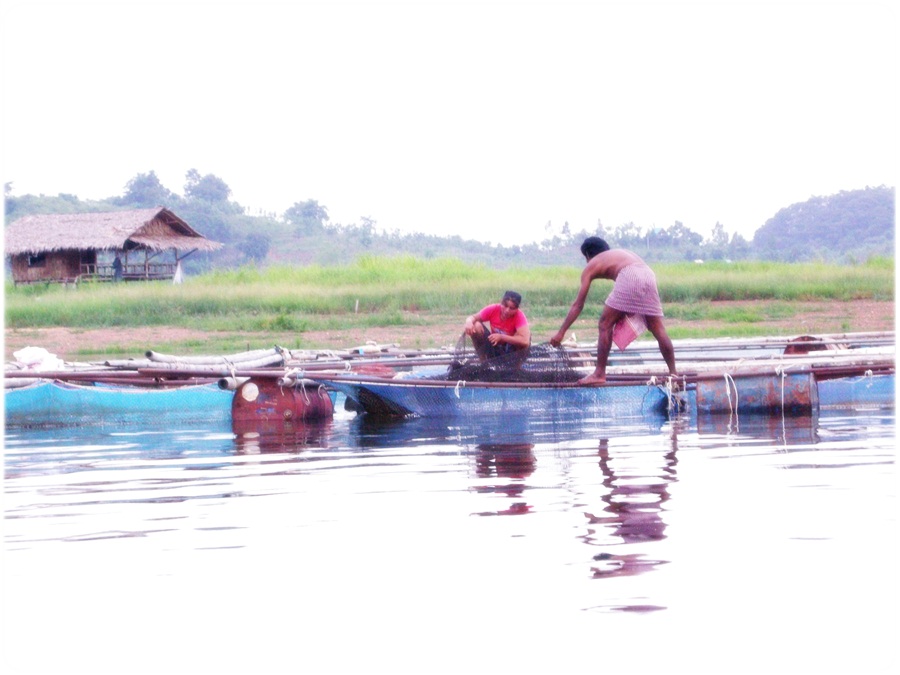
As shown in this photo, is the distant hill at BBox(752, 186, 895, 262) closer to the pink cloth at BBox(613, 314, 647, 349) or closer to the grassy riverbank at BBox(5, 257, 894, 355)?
the grassy riverbank at BBox(5, 257, 894, 355)

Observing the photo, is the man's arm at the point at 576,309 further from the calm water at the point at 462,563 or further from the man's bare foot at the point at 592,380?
the calm water at the point at 462,563

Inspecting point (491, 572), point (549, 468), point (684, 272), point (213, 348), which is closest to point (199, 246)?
point (684, 272)

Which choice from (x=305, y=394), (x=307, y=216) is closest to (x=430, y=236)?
(x=307, y=216)

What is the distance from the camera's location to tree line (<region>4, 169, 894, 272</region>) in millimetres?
44250

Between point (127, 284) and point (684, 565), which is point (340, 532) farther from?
point (127, 284)

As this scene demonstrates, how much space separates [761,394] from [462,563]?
5.67 meters

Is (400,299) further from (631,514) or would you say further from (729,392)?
(631,514)

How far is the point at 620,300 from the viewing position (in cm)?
891

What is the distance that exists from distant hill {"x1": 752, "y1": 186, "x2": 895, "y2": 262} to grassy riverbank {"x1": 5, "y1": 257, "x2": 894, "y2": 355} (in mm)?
22614

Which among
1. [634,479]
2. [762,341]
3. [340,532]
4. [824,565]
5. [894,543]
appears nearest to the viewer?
[824,565]

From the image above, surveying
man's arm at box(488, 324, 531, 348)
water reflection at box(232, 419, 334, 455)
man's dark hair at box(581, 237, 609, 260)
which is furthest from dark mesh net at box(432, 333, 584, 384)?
water reflection at box(232, 419, 334, 455)

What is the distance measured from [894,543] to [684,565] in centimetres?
86

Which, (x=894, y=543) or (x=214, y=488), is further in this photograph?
(x=214, y=488)

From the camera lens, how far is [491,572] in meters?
3.90
